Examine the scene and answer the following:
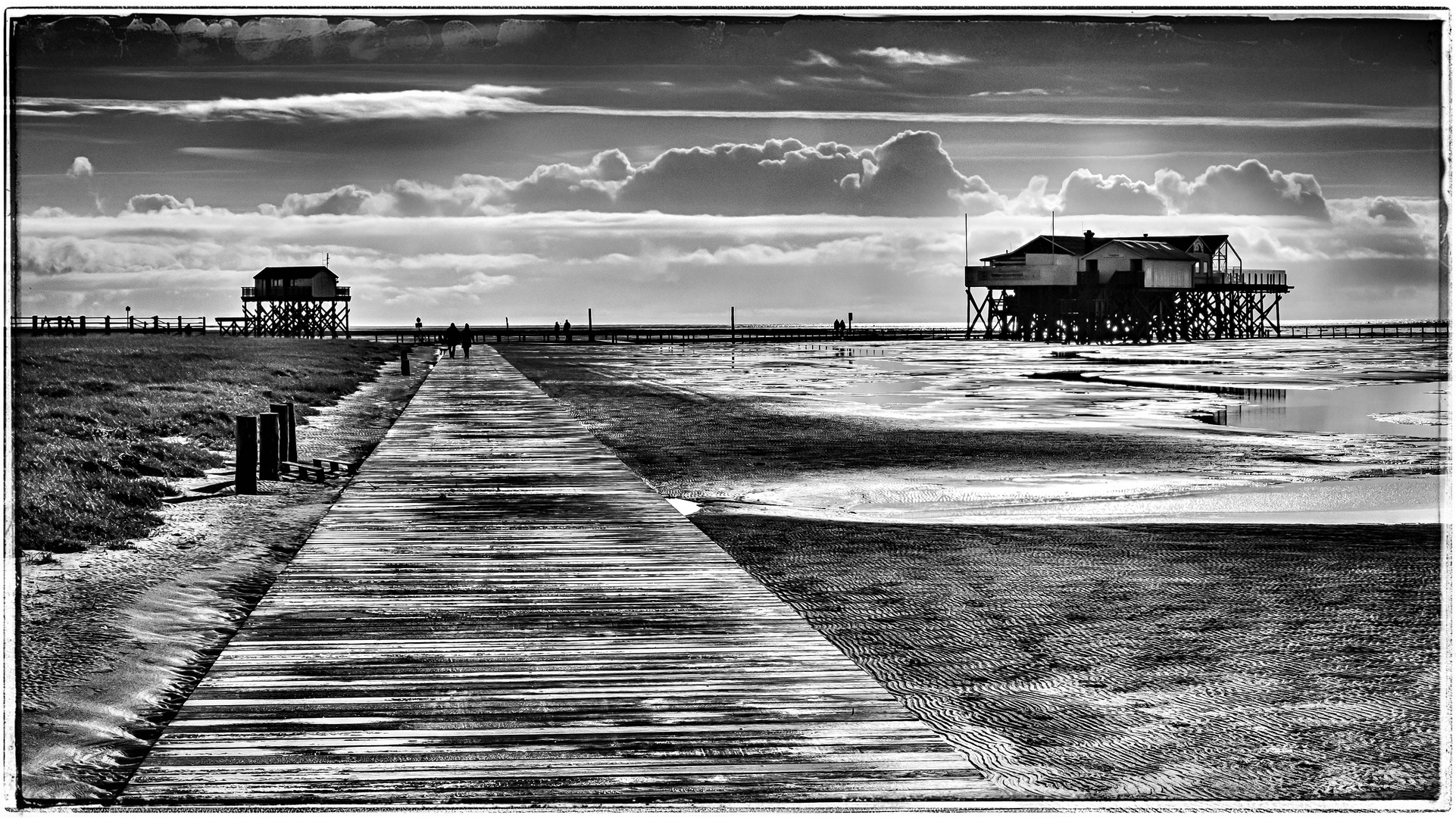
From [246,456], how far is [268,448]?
1102mm

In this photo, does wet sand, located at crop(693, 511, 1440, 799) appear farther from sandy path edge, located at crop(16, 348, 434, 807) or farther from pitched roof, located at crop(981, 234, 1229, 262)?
pitched roof, located at crop(981, 234, 1229, 262)

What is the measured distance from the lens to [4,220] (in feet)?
20.9

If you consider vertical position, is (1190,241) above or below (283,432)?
above

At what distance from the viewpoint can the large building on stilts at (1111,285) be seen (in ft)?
328

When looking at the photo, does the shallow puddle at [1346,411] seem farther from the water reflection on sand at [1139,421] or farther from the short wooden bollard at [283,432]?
the short wooden bollard at [283,432]

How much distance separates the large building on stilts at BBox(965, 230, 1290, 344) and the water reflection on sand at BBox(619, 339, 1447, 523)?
36.1 m

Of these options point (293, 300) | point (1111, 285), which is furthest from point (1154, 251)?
point (293, 300)

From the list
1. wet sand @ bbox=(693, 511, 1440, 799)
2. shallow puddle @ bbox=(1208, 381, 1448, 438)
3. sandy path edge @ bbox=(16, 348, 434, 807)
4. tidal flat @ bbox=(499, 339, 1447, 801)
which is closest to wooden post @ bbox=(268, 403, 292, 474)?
sandy path edge @ bbox=(16, 348, 434, 807)

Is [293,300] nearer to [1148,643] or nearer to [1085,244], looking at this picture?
[1085,244]

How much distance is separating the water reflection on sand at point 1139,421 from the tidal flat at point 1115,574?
10cm

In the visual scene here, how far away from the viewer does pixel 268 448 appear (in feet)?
52.6

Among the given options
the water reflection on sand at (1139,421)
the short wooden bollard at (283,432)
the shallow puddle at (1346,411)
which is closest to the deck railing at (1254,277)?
the water reflection on sand at (1139,421)

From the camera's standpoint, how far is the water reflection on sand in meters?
13.8

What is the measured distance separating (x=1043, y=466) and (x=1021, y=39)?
31.5 feet
